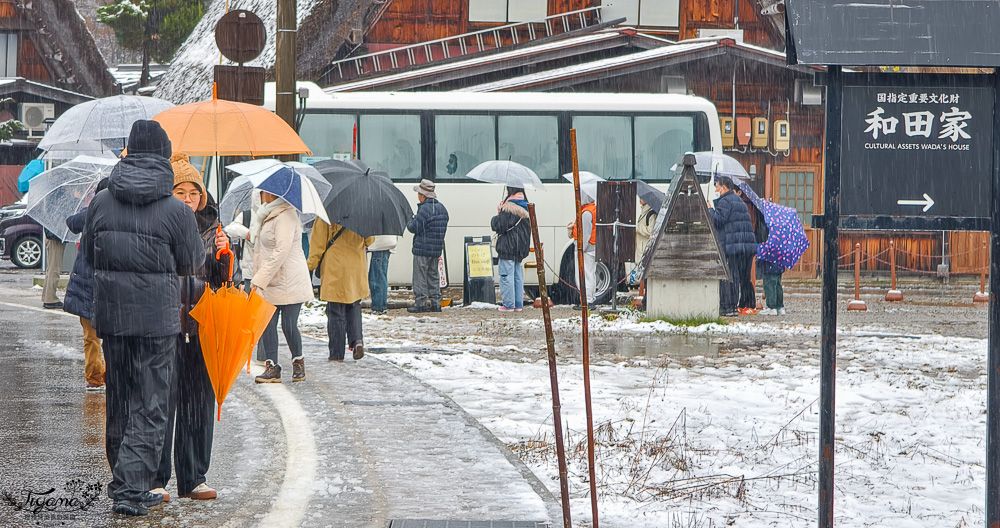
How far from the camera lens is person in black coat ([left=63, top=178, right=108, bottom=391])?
6.70m

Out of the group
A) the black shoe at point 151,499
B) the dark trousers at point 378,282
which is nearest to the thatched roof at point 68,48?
the dark trousers at point 378,282

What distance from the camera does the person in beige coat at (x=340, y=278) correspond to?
9367 mm

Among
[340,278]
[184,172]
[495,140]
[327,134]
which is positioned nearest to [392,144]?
[327,134]

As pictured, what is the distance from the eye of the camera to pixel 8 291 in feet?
53.9

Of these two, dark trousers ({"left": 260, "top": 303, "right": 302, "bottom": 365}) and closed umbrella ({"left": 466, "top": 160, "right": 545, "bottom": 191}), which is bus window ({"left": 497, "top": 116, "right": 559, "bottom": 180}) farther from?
dark trousers ({"left": 260, "top": 303, "right": 302, "bottom": 365})

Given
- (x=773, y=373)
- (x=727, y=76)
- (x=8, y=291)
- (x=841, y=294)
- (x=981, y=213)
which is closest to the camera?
(x=981, y=213)

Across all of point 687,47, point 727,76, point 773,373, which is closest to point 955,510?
point 773,373

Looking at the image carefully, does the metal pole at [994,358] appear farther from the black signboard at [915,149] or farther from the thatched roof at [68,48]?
the thatched roof at [68,48]

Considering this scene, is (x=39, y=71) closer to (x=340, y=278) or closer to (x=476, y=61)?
(x=476, y=61)

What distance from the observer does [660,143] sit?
1820cm

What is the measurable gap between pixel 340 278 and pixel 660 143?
9.91m

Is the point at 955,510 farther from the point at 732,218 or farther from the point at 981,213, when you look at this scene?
the point at 732,218

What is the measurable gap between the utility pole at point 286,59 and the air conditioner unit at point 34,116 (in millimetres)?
22016

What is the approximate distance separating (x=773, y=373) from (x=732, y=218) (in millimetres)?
4681
